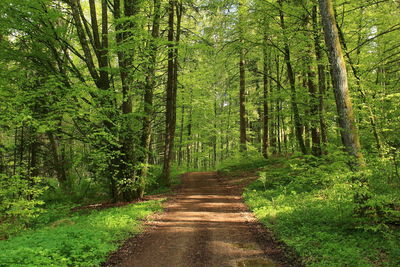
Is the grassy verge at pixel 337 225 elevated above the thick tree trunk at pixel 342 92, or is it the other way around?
the thick tree trunk at pixel 342 92

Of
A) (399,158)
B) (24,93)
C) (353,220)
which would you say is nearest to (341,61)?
(399,158)

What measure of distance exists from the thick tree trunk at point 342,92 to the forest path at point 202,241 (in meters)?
3.50

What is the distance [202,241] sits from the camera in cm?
705

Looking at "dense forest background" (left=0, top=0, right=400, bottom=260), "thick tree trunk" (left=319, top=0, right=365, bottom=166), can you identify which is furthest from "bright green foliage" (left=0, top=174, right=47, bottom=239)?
"thick tree trunk" (left=319, top=0, right=365, bottom=166)

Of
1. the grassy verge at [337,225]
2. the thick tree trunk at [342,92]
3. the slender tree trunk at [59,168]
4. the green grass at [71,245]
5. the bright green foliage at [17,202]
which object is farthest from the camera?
the slender tree trunk at [59,168]

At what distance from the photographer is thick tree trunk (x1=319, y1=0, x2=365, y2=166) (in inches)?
273

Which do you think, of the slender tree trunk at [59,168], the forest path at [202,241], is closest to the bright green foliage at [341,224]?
the forest path at [202,241]

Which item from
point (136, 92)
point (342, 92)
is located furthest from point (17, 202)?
point (342, 92)

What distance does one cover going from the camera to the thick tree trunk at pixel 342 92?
273 inches

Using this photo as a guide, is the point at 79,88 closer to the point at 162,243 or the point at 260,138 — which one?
the point at 162,243

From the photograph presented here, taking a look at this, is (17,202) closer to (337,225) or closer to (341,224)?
(337,225)

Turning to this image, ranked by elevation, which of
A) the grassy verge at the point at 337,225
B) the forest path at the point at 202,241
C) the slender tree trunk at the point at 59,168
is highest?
the slender tree trunk at the point at 59,168

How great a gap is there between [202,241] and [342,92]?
19.2 feet

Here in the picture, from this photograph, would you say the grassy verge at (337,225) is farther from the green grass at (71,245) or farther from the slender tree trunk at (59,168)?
the slender tree trunk at (59,168)
